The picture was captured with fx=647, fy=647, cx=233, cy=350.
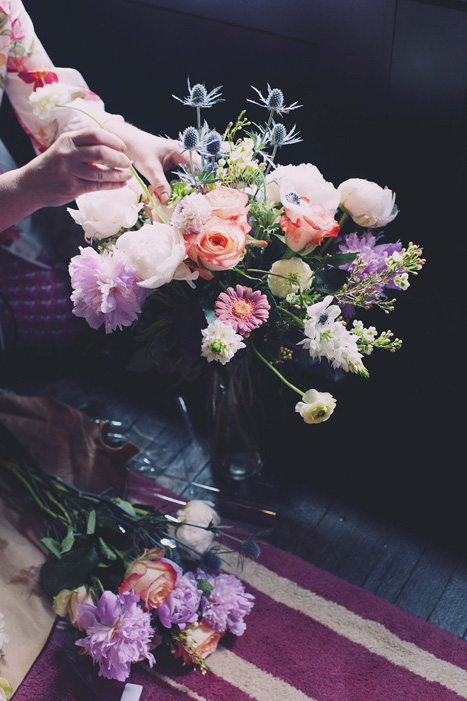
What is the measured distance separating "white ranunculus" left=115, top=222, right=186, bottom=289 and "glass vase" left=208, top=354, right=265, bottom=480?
220 mm

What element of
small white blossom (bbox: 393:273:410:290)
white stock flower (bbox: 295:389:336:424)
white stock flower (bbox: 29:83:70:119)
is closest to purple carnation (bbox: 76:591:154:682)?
white stock flower (bbox: 295:389:336:424)

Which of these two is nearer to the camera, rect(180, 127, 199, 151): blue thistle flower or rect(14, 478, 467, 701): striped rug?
rect(180, 127, 199, 151): blue thistle flower

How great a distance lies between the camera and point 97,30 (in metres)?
1.41

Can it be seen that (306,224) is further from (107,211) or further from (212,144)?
(107,211)

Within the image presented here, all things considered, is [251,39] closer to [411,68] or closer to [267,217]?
[411,68]

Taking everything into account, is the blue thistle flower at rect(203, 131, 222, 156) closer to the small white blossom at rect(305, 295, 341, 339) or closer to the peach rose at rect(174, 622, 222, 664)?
the small white blossom at rect(305, 295, 341, 339)

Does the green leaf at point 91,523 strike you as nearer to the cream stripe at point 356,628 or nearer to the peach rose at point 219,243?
the cream stripe at point 356,628

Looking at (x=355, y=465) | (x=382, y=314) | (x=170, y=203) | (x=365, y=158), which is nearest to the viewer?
(x=170, y=203)

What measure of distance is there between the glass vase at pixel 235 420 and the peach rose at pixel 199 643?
34 cm

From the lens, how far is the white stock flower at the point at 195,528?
1.19 metres

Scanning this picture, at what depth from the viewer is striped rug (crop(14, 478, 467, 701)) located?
1.12 meters

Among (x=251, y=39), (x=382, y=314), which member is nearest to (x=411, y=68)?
(x=251, y=39)

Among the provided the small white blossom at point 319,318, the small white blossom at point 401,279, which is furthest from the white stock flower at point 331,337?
the small white blossom at point 401,279

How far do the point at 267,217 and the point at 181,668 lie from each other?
2.63ft
